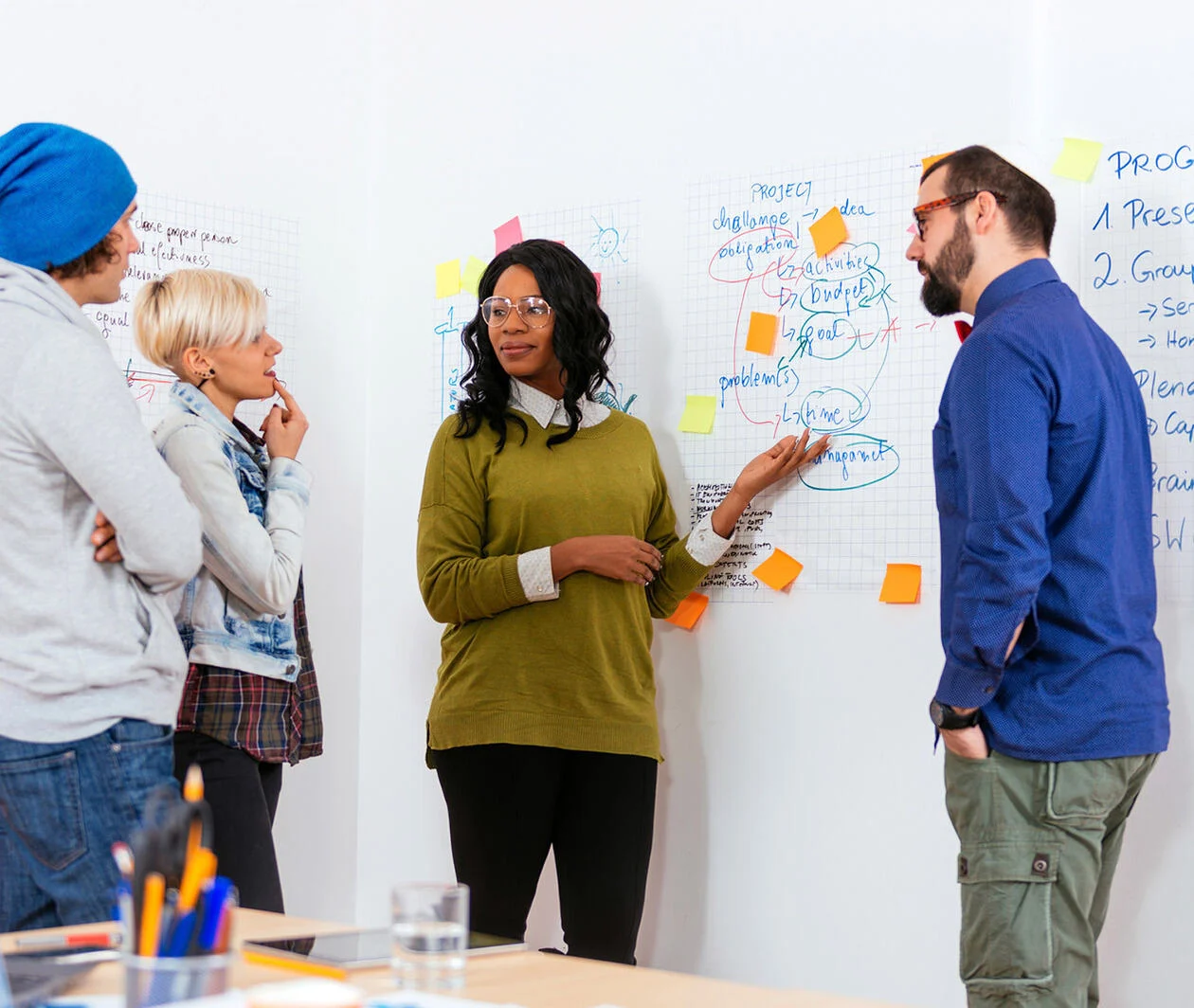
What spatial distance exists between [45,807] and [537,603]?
1123 millimetres

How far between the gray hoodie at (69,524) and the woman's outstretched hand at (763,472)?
47.6 inches

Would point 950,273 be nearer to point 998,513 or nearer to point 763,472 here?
point 998,513

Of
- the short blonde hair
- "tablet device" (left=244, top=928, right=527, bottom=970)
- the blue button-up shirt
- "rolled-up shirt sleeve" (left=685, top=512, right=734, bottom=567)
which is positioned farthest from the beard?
"tablet device" (left=244, top=928, right=527, bottom=970)

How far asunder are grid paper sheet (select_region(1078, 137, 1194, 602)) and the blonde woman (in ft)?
4.67

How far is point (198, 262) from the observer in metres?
2.96

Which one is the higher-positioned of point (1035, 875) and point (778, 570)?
point (778, 570)

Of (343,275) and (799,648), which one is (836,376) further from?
(343,275)

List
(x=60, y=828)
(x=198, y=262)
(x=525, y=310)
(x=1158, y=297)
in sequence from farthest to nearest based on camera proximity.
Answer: (x=198, y=262), (x=525, y=310), (x=1158, y=297), (x=60, y=828)

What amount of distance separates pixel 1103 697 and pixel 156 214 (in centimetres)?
217

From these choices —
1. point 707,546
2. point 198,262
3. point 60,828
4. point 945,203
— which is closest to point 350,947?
point 60,828

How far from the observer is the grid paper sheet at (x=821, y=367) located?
2514 mm

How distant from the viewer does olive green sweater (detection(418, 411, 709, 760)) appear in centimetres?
246

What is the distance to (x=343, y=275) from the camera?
3.28 meters

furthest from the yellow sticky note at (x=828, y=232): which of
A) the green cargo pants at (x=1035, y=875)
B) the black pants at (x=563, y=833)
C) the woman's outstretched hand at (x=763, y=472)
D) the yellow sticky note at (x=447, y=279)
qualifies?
the green cargo pants at (x=1035, y=875)
